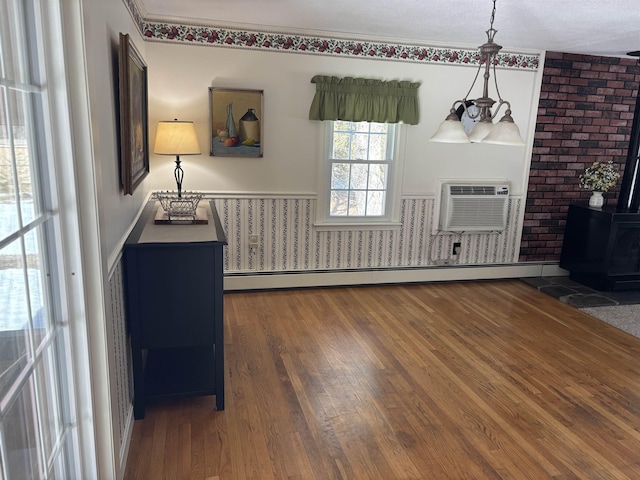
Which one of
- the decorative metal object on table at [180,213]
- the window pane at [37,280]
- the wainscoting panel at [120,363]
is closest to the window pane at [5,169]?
the window pane at [37,280]

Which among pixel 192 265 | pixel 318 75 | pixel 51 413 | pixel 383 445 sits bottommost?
pixel 383 445

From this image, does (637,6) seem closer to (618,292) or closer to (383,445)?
(618,292)

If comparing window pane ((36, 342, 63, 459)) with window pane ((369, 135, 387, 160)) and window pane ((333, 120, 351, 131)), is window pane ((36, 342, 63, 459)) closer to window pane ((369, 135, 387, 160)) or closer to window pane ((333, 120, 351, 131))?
window pane ((333, 120, 351, 131))

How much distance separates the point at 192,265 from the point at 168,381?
0.71 metres

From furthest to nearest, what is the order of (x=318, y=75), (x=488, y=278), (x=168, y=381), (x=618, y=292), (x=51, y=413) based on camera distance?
(x=488, y=278) → (x=618, y=292) → (x=318, y=75) → (x=168, y=381) → (x=51, y=413)

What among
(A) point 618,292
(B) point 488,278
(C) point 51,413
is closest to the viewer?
(C) point 51,413

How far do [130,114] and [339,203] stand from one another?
2.51 meters

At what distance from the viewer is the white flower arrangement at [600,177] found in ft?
15.7

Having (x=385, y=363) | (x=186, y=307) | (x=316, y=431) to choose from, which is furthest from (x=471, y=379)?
(x=186, y=307)

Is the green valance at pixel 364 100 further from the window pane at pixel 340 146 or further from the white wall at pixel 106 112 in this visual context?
the white wall at pixel 106 112

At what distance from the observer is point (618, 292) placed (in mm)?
4699

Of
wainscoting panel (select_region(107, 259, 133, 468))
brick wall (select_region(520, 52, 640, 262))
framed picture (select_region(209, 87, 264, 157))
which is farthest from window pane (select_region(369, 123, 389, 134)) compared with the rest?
wainscoting panel (select_region(107, 259, 133, 468))

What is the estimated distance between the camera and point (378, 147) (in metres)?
4.55

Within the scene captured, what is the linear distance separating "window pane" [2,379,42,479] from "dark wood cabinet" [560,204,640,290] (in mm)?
4850
